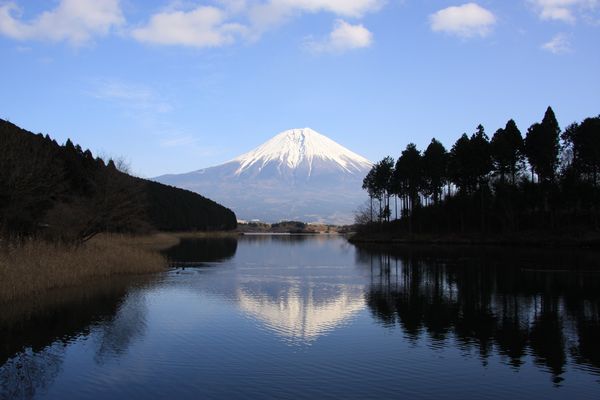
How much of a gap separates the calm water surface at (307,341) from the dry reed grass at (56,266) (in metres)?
0.92

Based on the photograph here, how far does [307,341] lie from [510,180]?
173ft

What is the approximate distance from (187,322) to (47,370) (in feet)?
17.7

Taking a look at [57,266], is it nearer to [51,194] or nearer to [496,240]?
[51,194]

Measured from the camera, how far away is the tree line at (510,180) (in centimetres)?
5291

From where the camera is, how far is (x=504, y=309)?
18.0 m

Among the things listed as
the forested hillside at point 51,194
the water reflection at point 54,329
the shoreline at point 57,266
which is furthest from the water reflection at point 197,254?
the water reflection at point 54,329

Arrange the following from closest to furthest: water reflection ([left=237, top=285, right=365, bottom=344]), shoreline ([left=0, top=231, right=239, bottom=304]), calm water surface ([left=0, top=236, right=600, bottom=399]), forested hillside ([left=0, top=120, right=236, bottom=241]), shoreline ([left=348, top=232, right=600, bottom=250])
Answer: calm water surface ([left=0, top=236, right=600, bottom=399]) < water reflection ([left=237, top=285, right=365, bottom=344]) < shoreline ([left=0, top=231, right=239, bottom=304]) < forested hillside ([left=0, top=120, right=236, bottom=241]) < shoreline ([left=348, top=232, right=600, bottom=250])

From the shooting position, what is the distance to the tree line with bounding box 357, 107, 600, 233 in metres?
52.9

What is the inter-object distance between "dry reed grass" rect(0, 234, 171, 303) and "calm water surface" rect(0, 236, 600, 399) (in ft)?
3.01

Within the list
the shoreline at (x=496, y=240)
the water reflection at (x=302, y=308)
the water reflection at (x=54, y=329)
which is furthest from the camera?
the shoreline at (x=496, y=240)

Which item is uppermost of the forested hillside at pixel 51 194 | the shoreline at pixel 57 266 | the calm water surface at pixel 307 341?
the forested hillside at pixel 51 194

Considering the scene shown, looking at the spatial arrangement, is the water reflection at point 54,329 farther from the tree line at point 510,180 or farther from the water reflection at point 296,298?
the tree line at point 510,180

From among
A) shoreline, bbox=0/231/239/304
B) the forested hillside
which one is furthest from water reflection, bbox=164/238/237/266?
shoreline, bbox=0/231/239/304

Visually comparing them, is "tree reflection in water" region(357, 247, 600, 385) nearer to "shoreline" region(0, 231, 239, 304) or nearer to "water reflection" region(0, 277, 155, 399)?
"water reflection" region(0, 277, 155, 399)
